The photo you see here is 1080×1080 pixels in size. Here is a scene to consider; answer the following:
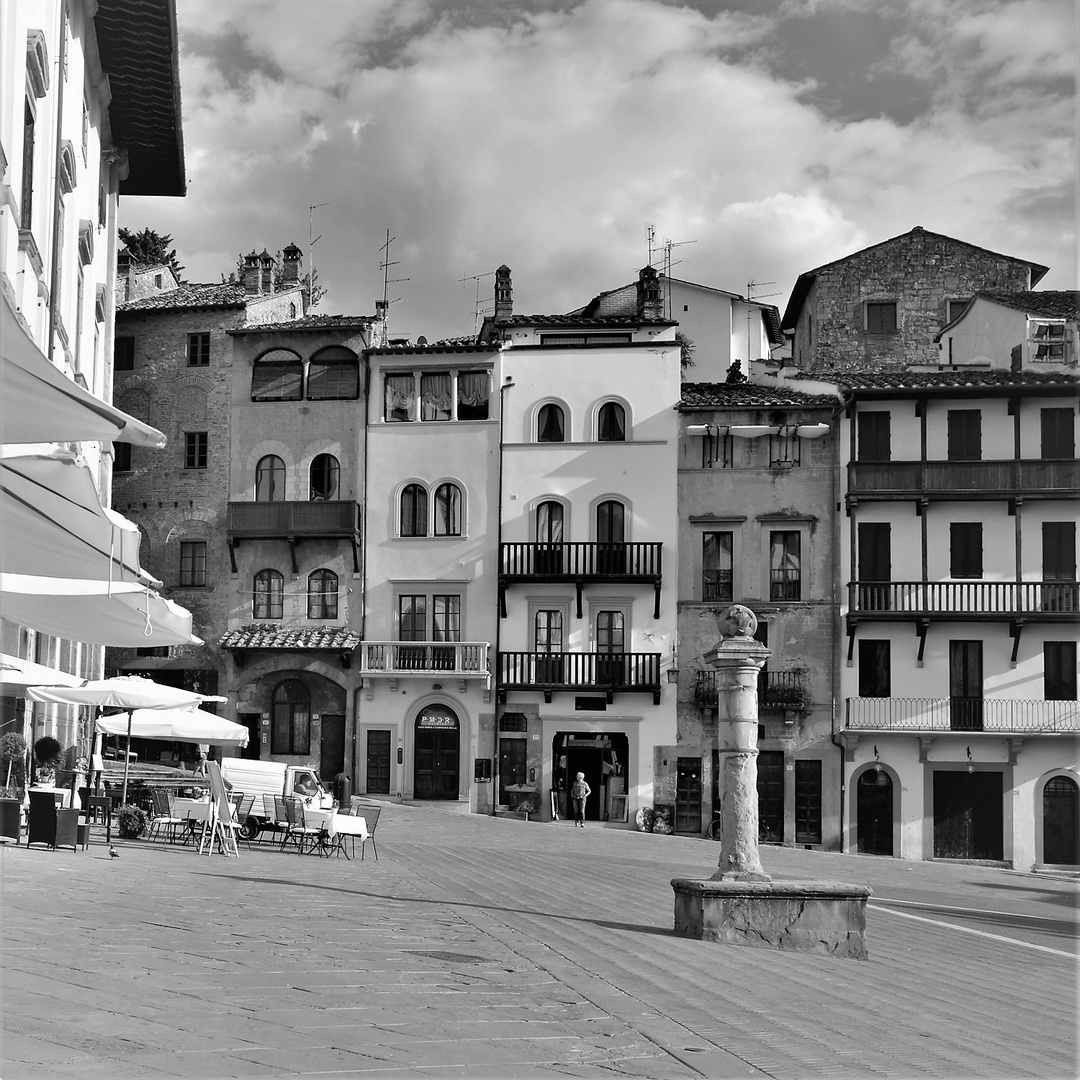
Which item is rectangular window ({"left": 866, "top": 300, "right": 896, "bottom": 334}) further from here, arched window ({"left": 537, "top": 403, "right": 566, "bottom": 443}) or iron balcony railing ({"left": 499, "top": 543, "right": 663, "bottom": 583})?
iron balcony railing ({"left": 499, "top": 543, "right": 663, "bottom": 583})

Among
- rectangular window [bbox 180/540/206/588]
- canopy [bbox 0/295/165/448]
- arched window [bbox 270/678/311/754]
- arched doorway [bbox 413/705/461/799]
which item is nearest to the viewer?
canopy [bbox 0/295/165/448]

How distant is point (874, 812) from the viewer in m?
40.1

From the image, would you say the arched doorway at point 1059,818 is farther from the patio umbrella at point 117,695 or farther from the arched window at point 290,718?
the patio umbrella at point 117,695

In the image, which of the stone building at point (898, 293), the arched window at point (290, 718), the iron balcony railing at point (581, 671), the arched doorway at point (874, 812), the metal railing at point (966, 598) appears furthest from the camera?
the stone building at point (898, 293)

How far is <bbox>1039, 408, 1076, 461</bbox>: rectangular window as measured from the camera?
133 feet

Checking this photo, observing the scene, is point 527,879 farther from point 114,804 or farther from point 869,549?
point 869,549

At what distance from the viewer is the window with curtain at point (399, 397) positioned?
43.0 m

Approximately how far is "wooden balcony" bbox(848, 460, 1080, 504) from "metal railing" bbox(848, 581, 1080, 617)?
7.74 feet

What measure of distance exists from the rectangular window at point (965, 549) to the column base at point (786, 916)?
27.9 metres

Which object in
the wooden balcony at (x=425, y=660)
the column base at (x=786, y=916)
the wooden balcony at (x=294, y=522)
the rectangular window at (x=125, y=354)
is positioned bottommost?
the column base at (x=786, y=916)

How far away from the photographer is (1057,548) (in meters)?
40.4

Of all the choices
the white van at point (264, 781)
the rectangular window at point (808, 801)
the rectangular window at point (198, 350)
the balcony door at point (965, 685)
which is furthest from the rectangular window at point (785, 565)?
the white van at point (264, 781)

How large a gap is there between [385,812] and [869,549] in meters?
14.9

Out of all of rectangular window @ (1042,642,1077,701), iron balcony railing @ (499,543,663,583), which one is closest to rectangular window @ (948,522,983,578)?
rectangular window @ (1042,642,1077,701)
